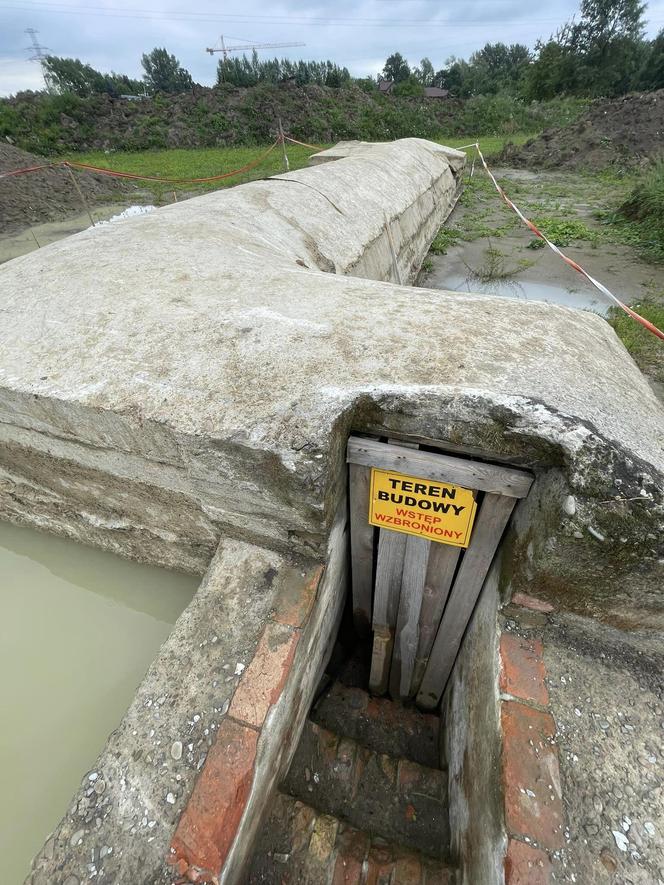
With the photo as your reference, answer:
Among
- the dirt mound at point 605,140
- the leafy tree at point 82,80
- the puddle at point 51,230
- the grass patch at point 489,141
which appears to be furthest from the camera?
the leafy tree at point 82,80

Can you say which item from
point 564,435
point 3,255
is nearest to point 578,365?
point 564,435

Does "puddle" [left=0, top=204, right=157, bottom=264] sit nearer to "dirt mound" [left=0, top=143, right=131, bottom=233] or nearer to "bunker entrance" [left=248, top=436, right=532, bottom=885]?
"dirt mound" [left=0, top=143, right=131, bottom=233]

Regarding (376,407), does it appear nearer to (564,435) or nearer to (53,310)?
(564,435)

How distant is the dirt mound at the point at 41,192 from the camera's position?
9766 millimetres

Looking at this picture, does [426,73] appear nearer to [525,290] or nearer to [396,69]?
[396,69]

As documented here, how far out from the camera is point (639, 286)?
537cm

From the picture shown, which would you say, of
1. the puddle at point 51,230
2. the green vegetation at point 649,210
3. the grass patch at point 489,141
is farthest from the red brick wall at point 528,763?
the grass patch at point 489,141

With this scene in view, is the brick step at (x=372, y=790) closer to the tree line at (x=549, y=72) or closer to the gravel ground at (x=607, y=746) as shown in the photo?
the gravel ground at (x=607, y=746)

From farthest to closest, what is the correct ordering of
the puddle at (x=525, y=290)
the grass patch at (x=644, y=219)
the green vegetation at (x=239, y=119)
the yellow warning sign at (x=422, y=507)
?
the green vegetation at (x=239, y=119) < the grass patch at (x=644, y=219) < the puddle at (x=525, y=290) < the yellow warning sign at (x=422, y=507)

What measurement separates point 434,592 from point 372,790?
0.90 metres

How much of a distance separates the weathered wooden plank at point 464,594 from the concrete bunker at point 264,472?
55 mm

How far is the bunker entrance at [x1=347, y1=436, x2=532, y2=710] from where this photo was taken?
1.38m

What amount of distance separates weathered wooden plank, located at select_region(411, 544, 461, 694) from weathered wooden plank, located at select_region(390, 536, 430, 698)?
2cm

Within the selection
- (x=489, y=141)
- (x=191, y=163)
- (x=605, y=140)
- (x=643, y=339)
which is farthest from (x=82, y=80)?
(x=643, y=339)
